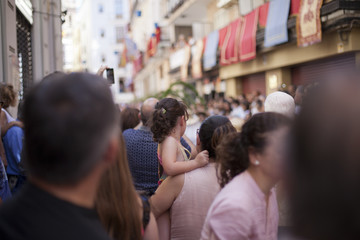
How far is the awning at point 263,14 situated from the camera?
14.3 m

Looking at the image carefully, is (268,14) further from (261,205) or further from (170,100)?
(261,205)

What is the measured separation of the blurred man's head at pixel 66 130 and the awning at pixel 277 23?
479 inches

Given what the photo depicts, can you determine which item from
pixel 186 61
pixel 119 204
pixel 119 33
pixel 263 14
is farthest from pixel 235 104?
pixel 119 33

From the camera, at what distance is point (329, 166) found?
3.50 feet

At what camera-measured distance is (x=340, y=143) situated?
1053mm

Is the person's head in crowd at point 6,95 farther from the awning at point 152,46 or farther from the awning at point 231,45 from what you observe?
the awning at point 152,46

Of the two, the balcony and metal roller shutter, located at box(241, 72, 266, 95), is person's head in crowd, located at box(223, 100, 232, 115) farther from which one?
the balcony

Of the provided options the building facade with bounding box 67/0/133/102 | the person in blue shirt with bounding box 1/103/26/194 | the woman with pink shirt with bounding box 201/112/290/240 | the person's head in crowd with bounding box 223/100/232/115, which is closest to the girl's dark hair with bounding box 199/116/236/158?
the woman with pink shirt with bounding box 201/112/290/240

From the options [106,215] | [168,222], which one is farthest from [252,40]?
[106,215]

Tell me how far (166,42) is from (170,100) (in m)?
26.6

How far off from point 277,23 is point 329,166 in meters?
12.6

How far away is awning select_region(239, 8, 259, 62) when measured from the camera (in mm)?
14961

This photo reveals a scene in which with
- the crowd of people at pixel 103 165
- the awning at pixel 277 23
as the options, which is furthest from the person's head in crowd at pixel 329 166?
the awning at pixel 277 23

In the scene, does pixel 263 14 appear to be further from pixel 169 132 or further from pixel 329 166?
pixel 329 166
